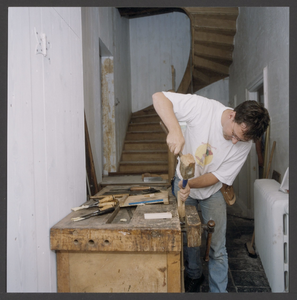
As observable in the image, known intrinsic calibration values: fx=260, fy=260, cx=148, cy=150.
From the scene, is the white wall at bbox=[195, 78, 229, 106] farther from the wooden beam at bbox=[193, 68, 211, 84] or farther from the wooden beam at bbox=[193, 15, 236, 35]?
the wooden beam at bbox=[193, 15, 236, 35]

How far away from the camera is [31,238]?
3.69 feet

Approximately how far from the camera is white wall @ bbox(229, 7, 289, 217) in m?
2.40

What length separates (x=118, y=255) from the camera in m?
1.31

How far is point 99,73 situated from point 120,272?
3.78 m

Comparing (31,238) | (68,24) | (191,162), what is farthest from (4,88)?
(191,162)

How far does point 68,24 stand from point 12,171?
3.22 feet

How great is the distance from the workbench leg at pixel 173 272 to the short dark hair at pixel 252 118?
0.82 meters

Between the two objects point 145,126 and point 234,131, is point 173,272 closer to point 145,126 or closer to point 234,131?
point 234,131

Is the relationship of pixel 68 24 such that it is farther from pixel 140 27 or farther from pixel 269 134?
pixel 140 27

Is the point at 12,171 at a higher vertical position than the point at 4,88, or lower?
lower

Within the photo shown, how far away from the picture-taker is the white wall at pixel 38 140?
40.1 inches

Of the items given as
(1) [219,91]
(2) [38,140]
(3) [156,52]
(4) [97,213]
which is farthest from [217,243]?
(3) [156,52]

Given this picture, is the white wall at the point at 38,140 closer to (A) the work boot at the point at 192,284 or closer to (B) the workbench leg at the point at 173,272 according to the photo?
(B) the workbench leg at the point at 173,272

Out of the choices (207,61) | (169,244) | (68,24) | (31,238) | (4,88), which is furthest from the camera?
(207,61)
